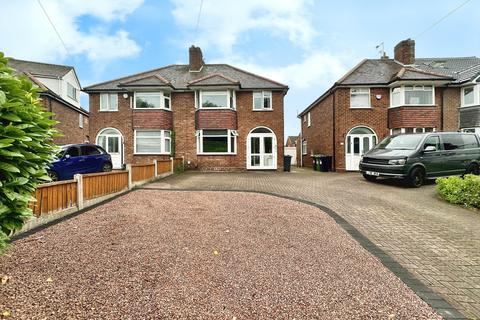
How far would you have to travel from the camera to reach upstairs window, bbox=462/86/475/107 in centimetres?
1712

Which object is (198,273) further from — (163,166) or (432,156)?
(432,156)

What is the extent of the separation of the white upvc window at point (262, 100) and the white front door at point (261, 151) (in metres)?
1.81

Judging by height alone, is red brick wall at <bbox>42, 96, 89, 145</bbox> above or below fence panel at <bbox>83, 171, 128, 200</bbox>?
above

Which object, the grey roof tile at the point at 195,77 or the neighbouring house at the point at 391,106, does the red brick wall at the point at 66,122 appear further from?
the neighbouring house at the point at 391,106

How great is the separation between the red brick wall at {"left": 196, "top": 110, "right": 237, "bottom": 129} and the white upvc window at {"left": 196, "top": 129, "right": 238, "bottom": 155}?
36 centimetres

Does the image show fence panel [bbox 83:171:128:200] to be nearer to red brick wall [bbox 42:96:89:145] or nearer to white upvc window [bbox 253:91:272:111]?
white upvc window [bbox 253:91:272:111]

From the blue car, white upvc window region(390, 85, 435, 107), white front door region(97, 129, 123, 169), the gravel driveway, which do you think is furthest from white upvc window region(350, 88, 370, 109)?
white front door region(97, 129, 123, 169)

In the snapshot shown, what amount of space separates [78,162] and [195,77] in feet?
35.8

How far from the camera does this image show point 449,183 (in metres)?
8.25

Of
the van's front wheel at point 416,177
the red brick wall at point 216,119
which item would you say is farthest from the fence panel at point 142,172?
the van's front wheel at point 416,177

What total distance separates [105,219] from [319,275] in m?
4.24

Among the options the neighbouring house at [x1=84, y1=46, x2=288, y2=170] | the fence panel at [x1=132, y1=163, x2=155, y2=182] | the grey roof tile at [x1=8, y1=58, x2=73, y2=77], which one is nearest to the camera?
the fence panel at [x1=132, y1=163, x2=155, y2=182]

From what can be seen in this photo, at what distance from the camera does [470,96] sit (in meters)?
17.3

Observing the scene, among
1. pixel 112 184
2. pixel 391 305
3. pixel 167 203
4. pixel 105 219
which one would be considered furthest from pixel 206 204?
pixel 391 305
